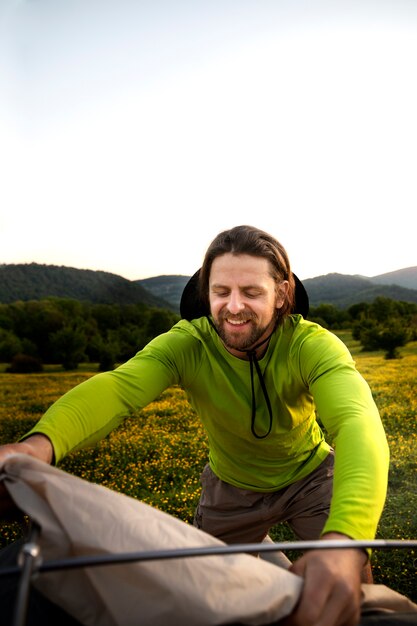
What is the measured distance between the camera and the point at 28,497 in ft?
4.27

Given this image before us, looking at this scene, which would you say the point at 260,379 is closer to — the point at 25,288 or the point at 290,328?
the point at 290,328

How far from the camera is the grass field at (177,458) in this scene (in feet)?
19.2

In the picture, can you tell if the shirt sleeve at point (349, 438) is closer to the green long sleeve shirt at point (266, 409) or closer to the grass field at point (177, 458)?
the green long sleeve shirt at point (266, 409)

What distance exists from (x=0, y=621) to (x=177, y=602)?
461 mm

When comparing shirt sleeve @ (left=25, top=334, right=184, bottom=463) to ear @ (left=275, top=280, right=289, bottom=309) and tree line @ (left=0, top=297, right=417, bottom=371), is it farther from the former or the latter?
tree line @ (left=0, top=297, right=417, bottom=371)

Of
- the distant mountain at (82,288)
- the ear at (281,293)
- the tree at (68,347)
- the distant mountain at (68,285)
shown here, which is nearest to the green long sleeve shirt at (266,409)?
the ear at (281,293)

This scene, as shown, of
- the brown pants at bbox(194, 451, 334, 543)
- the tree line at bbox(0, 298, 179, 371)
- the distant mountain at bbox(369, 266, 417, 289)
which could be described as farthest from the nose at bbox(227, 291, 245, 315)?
the distant mountain at bbox(369, 266, 417, 289)

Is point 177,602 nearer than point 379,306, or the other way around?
point 177,602

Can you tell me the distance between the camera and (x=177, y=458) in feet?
29.7

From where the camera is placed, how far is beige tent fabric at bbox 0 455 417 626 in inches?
45.7

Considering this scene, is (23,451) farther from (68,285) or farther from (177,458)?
(68,285)

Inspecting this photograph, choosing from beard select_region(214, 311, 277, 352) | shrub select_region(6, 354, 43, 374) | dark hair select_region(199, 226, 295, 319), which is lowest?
shrub select_region(6, 354, 43, 374)

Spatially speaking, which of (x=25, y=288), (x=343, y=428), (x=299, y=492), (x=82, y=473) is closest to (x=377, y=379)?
(x=82, y=473)

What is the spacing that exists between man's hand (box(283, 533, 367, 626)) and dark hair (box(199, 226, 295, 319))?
5.85 ft
